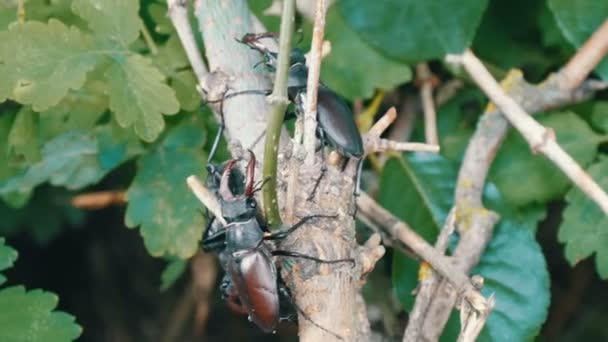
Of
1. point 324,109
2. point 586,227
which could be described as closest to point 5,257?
point 324,109

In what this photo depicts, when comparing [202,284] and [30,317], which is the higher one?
[30,317]

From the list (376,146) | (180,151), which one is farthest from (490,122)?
(180,151)

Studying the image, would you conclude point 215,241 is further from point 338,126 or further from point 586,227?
point 586,227

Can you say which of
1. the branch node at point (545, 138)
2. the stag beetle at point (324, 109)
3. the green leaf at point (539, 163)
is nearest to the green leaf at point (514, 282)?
the green leaf at point (539, 163)

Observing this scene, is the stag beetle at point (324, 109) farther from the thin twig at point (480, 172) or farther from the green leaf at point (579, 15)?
the green leaf at point (579, 15)

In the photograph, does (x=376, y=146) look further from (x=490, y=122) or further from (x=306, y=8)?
(x=306, y=8)

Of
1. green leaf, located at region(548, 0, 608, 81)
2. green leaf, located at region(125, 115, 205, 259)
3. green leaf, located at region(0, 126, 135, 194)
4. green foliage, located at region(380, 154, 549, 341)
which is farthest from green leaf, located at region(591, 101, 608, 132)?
green leaf, located at region(0, 126, 135, 194)
